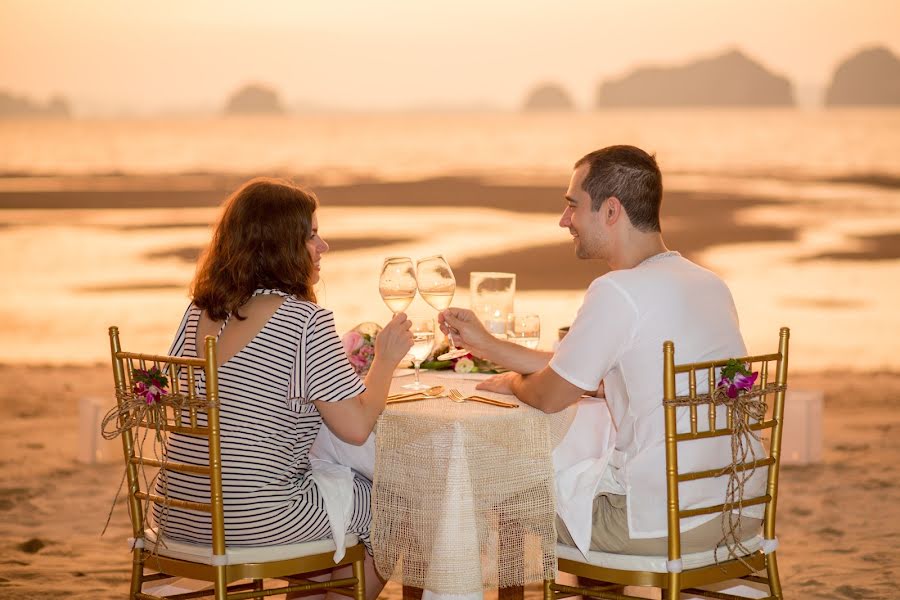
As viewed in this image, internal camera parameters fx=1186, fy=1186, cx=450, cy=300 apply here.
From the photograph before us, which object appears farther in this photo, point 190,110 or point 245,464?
point 190,110

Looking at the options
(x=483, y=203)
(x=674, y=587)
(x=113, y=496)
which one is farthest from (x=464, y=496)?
(x=483, y=203)

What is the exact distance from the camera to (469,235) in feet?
39.4

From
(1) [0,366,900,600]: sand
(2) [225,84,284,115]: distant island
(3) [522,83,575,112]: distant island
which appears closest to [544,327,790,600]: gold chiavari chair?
(1) [0,366,900,600]: sand

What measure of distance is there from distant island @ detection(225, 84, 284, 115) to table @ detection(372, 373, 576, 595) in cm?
1029

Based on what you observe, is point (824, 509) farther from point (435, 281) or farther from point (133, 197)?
point (133, 197)

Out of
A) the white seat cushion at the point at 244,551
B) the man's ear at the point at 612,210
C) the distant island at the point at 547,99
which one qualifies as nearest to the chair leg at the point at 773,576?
the man's ear at the point at 612,210

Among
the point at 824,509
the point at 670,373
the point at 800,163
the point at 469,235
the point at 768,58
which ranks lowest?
the point at 824,509

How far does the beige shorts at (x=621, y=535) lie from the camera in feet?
8.31

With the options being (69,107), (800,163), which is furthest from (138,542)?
(800,163)

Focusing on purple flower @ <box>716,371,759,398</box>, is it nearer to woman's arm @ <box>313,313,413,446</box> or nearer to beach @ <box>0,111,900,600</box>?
woman's arm @ <box>313,313,413,446</box>

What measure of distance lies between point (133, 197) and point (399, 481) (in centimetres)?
1125

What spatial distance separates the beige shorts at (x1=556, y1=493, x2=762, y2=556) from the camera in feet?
8.31

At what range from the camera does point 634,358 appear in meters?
2.53

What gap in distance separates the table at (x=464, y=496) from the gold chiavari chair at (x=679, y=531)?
0.35ft
